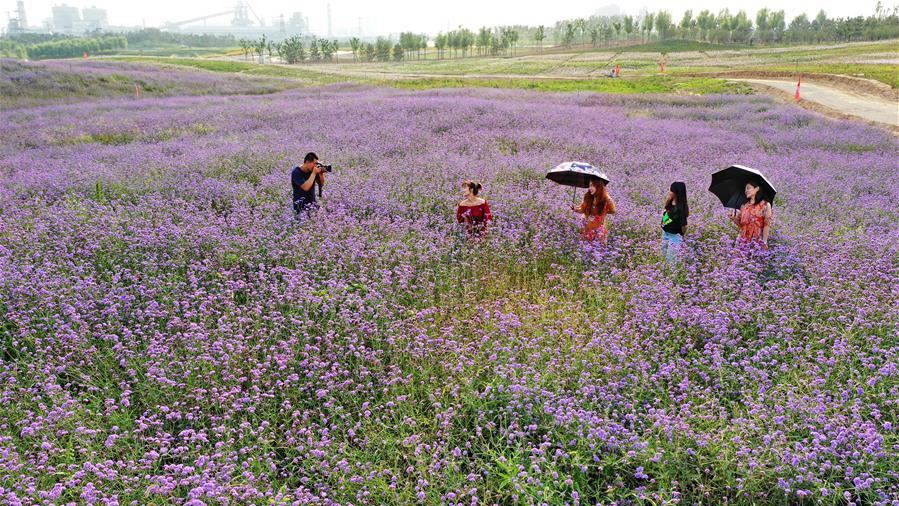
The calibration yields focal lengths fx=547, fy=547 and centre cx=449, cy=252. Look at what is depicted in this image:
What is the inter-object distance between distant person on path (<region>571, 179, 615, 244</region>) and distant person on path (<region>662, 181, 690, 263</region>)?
782 millimetres

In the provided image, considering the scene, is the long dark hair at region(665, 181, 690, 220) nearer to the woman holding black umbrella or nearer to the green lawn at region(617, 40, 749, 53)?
the woman holding black umbrella

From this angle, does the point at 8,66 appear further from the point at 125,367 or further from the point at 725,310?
the point at 725,310

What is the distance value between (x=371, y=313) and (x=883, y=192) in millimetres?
10612

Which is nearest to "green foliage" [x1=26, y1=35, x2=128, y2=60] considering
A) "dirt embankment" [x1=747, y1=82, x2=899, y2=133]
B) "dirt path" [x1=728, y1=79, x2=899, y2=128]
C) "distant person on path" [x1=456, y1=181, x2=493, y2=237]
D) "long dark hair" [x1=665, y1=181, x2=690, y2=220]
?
"dirt embankment" [x1=747, y1=82, x2=899, y2=133]

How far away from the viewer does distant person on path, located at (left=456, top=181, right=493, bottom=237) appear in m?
7.84

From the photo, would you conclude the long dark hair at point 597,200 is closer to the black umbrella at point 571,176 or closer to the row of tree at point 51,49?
the black umbrella at point 571,176

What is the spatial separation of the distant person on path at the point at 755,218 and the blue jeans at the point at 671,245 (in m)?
0.88

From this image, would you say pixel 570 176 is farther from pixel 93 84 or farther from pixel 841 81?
pixel 841 81

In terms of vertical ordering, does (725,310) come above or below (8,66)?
below

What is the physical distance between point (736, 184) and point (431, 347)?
526 cm

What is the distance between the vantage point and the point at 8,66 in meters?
30.1

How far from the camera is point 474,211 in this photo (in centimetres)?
789

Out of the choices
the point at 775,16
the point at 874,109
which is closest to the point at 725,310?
the point at 874,109

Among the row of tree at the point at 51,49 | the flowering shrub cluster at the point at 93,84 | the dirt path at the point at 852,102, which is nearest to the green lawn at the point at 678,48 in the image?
the dirt path at the point at 852,102
